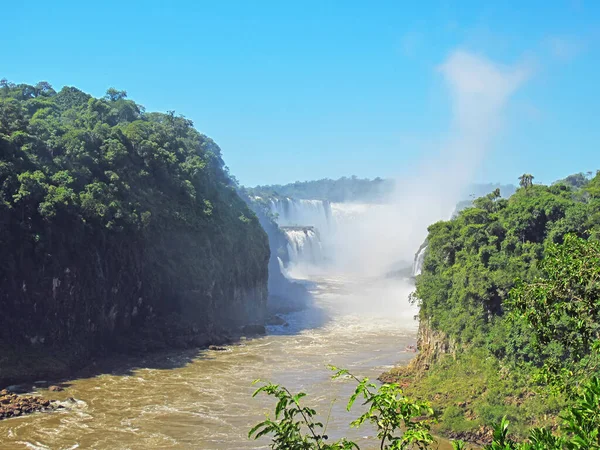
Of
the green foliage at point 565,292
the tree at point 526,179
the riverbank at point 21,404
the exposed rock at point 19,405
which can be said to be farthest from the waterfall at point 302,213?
the green foliage at point 565,292

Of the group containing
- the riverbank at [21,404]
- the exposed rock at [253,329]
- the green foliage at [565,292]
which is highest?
the green foliage at [565,292]

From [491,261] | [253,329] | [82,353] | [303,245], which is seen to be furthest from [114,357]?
[303,245]

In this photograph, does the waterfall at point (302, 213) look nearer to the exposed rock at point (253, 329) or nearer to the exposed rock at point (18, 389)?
the exposed rock at point (253, 329)

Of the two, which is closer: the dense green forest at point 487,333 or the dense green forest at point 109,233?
the dense green forest at point 487,333

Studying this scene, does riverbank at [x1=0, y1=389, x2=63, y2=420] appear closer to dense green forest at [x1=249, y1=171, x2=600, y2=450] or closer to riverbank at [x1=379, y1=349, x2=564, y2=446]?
dense green forest at [x1=249, y1=171, x2=600, y2=450]

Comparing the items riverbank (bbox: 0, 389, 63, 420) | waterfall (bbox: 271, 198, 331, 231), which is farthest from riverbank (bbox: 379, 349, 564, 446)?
waterfall (bbox: 271, 198, 331, 231)

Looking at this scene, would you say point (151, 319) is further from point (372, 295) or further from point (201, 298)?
point (372, 295)
